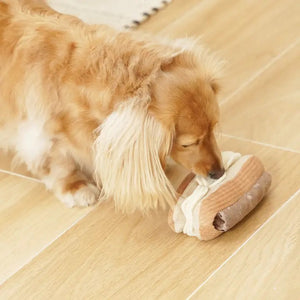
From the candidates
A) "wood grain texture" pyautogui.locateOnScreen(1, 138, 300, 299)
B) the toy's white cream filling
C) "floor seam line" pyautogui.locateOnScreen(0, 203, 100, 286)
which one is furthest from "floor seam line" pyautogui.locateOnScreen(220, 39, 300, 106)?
"floor seam line" pyautogui.locateOnScreen(0, 203, 100, 286)

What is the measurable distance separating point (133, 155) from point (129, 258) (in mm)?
286

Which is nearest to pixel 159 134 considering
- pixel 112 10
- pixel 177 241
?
pixel 177 241

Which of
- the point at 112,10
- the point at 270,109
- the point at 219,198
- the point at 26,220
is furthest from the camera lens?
the point at 112,10

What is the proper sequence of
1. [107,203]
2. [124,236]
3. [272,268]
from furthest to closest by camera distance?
[107,203], [124,236], [272,268]

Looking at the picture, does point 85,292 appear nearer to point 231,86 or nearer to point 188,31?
point 231,86

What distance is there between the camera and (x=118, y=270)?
5.66 ft

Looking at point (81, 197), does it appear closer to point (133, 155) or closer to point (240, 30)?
point (133, 155)

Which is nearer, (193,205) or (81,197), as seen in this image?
(193,205)

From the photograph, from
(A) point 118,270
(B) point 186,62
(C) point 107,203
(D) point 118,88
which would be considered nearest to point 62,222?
(C) point 107,203

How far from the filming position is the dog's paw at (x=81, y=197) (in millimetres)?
1984

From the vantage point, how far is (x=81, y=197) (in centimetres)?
199

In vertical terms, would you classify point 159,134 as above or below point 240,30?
above

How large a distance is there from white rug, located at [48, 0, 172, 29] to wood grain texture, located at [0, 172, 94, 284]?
111 cm

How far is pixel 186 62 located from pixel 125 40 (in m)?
0.18
